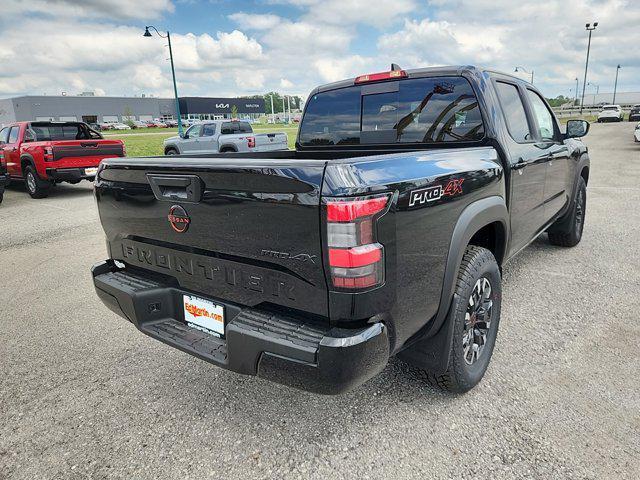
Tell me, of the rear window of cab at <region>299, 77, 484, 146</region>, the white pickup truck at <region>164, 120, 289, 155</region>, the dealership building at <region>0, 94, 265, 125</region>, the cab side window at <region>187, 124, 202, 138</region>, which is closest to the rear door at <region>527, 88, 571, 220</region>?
the rear window of cab at <region>299, 77, 484, 146</region>

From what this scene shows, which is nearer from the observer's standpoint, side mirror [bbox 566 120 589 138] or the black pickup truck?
the black pickup truck

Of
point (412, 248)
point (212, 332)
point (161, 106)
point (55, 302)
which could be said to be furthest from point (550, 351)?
point (161, 106)

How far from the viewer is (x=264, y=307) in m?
2.11

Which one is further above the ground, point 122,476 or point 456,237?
point 456,237

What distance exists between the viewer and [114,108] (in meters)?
A: 101

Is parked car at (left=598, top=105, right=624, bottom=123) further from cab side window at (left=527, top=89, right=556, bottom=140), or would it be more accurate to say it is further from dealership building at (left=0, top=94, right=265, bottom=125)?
dealership building at (left=0, top=94, right=265, bottom=125)

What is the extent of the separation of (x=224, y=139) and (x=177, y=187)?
46.0ft

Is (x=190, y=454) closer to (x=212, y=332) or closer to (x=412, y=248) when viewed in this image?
(x=212, y=332)

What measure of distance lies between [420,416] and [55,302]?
143 inches

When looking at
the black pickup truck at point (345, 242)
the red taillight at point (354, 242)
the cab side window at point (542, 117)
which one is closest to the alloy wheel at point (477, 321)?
the black pickup truck at point (345, 242)

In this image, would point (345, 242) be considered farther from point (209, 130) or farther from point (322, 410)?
point (209, 130)

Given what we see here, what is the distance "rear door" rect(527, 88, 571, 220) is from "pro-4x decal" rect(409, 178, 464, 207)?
1824 millimetres

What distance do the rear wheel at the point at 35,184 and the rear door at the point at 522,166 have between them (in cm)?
1016

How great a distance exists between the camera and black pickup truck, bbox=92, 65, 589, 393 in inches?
71.8
